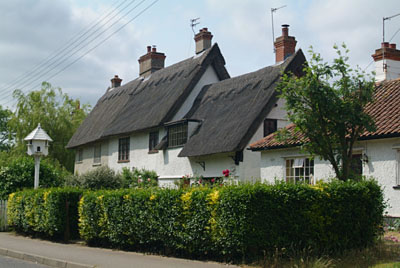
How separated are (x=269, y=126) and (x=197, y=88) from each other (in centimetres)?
697

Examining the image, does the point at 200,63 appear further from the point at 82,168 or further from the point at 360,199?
the point at 360,199

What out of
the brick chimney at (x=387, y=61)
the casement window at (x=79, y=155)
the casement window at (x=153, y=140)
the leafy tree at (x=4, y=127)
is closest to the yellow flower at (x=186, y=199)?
the brick chimney at (x=387, y=61)

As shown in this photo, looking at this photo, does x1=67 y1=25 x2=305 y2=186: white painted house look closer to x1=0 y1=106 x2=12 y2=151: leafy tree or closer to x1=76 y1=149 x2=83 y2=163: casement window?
x1=76 y1=149 x2=83 y2=163: casement window

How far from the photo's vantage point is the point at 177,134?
25859mm

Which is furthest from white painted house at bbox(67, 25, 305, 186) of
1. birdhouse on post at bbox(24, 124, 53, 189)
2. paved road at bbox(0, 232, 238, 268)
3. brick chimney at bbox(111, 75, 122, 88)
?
birdhouse on post at bbox(24, 124, 53, 189)

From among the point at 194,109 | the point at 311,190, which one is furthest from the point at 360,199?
the point at 194,109

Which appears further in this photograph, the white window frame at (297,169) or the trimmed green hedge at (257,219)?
the white window frame at (297,169)

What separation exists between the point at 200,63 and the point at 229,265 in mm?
19063

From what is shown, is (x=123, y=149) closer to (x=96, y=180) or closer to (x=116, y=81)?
(x=96, y=180)

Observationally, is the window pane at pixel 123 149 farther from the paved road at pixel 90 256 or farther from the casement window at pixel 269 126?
the paved road at pixel 90 256

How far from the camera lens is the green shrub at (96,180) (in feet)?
83.2

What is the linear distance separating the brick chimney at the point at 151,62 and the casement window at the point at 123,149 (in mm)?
6160

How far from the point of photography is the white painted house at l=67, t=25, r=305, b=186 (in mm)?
22000

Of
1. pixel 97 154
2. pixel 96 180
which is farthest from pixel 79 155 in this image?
pixel 96 180
